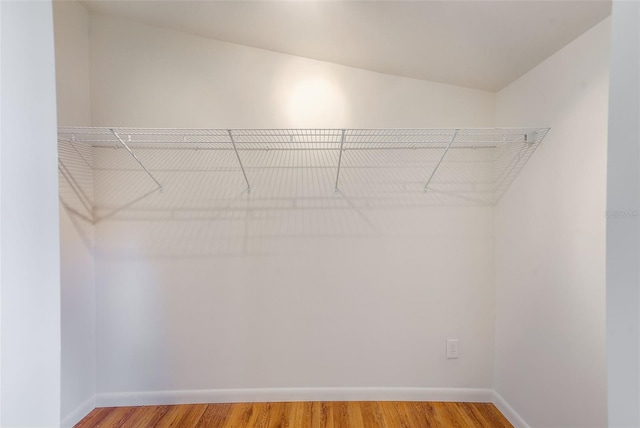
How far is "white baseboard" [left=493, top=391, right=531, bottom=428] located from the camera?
148cm

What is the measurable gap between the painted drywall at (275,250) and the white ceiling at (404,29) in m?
0.11

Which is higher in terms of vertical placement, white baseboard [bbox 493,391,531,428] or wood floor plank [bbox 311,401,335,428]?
white baseboard [bbox 493,391,531,428]

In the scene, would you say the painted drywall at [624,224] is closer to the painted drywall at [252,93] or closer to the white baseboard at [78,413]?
the painted drywall at [252,93]

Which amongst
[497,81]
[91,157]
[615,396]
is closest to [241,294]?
[91,157]

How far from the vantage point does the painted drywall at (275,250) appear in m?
1.69

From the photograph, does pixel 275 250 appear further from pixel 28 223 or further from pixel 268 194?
pixel 28 223

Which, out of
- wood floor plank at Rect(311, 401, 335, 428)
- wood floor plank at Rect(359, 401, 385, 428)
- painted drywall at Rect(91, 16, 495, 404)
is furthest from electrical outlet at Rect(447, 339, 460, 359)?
wood floor plank at Rect(311, 401, 335, 428)

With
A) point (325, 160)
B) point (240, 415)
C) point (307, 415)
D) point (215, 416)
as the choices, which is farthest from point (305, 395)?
point (325, 160)

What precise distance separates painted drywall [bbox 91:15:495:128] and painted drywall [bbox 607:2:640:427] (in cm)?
135

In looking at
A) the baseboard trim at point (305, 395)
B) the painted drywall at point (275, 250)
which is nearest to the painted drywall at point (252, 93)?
the painted drywall at point (275, 250)

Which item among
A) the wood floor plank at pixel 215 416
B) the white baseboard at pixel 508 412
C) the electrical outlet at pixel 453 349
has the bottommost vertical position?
the wood floor plank at pixel 215 416

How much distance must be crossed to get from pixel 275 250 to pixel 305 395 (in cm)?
97

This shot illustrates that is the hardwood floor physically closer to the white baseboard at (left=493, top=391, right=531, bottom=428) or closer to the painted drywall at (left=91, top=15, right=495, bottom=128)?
the white baseboard at (left=493, top=391, right=531, bottom=428)

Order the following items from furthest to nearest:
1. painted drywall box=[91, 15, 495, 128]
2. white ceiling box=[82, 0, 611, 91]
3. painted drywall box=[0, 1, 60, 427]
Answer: painted drywall box=[91, 15, 495, 128] → white ceiling box=[82, 0, 611, 91] → painted drywall box=[0, 1, 60, 427]
